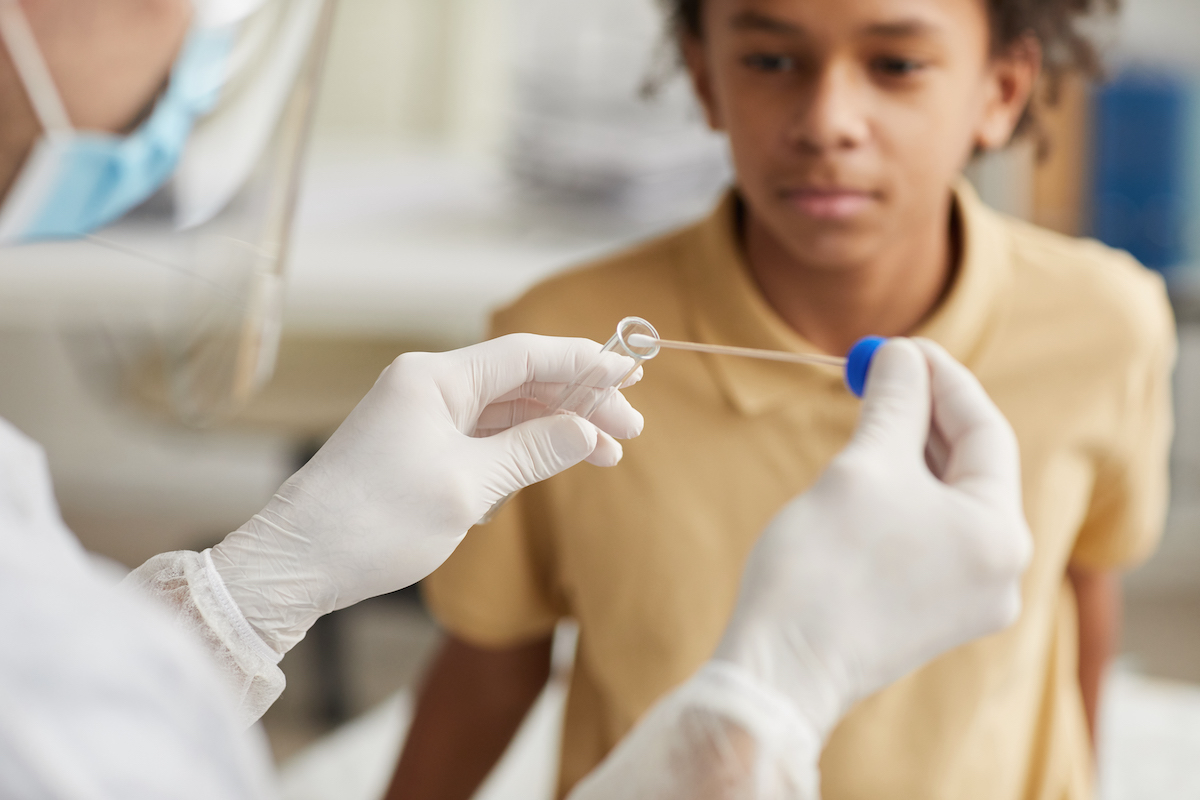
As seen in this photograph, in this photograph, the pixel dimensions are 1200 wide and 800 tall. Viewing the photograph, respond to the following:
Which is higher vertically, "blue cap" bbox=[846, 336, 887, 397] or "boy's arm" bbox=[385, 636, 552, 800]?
"blue cap" bbox=[846, 336, 887, 397]

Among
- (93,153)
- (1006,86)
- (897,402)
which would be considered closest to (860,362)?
(897,402)

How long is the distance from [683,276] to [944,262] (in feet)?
0.55

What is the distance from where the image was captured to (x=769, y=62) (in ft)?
1.91

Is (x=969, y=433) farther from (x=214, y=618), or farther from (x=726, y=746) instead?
(x=214, y=618)

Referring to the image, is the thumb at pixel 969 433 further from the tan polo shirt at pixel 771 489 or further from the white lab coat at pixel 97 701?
the white lab coat at pixel 97 701

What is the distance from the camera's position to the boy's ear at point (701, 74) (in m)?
0.67

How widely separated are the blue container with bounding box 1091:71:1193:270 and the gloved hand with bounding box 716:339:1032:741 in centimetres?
121

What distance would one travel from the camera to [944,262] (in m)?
0.69

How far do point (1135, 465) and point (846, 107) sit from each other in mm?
332

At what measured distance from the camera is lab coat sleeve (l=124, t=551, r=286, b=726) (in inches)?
15.5

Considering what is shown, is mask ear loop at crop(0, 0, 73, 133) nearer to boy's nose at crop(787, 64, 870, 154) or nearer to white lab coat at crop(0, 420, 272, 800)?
white lab coat at crop(0, 420, 272, 800)

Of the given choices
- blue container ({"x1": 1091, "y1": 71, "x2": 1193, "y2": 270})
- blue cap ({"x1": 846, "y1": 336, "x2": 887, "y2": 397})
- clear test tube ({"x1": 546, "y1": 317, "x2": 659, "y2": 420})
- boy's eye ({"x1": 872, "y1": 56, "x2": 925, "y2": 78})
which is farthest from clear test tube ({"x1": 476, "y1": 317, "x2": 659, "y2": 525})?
blue container ({"x1": 1091, "y1": 71, "x2": 1193, "y2": 270})

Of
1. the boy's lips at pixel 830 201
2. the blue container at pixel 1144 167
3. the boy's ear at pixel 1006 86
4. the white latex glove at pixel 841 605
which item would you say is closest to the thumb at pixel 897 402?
the white latex glove at pixel 841 605

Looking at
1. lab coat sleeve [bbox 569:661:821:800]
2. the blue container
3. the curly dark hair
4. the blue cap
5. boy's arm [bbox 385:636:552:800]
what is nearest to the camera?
lab coat sleeve [bbox 569:661:821:800]
